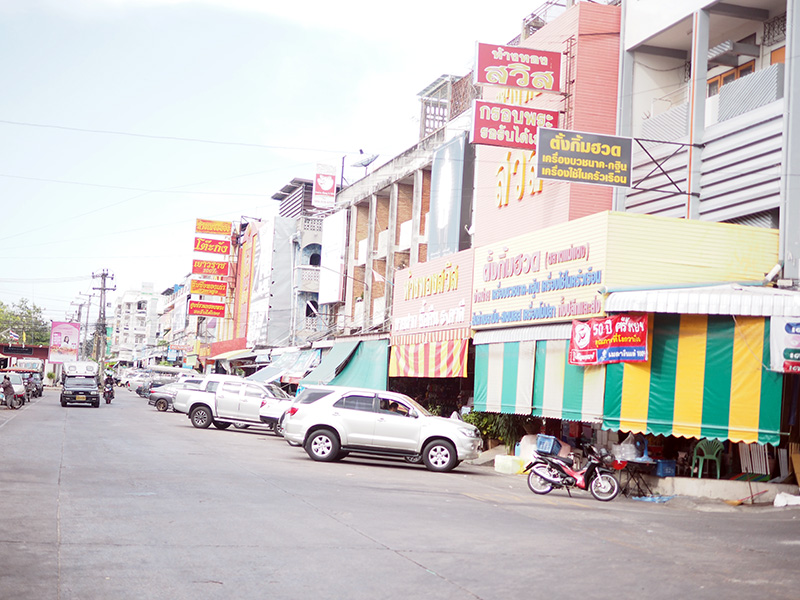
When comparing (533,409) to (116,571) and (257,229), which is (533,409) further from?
(257,229)

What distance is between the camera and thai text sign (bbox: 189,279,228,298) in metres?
70.9

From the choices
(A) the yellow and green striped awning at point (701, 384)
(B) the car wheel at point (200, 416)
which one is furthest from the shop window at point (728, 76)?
(B) the car wheel at point (200, 416)

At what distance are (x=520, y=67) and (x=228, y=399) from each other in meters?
16.9


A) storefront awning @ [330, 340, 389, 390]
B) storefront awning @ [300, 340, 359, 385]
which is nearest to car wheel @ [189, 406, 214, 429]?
storefront awning @ [300, 340, 359, 385]

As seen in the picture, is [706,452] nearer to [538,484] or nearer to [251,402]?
[538,484]

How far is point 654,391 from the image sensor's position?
56.6ft

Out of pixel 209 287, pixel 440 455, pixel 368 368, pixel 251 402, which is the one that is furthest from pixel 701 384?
pixel 209 287

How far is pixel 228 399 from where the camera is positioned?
33.5 meters

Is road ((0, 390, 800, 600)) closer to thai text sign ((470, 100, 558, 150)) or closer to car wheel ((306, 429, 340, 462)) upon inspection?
car wheel ((306, 429, 340, 462))

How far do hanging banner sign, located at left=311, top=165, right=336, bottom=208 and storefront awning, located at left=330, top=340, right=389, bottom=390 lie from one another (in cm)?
1870

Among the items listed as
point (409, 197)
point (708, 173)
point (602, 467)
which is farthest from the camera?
point (409, 197)

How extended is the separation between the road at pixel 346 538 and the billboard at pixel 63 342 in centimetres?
5812

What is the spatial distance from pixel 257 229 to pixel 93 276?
4741cm

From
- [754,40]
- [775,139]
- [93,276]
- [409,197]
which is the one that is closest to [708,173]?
[775,139]
